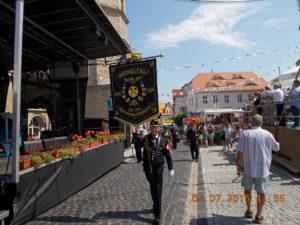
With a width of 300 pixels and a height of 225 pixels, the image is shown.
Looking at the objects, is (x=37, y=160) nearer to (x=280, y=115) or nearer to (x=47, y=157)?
(x=47, y=157)

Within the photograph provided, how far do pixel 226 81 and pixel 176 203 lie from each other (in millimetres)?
82100

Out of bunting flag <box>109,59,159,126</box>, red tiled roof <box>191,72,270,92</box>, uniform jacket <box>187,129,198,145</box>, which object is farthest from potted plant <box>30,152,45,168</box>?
red tiled roof <box>191,72,270,92</box>

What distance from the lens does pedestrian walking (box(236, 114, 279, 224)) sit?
6.88 meters

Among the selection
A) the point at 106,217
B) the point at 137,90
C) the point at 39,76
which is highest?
the point at 39,76

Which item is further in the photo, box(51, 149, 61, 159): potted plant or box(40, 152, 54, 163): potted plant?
box(51, 149, 61, 159): potted plant

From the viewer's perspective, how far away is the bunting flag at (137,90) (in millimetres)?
12672

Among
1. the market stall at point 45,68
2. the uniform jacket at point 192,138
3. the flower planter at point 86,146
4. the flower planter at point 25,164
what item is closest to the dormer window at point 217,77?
the market stall at point 45,68

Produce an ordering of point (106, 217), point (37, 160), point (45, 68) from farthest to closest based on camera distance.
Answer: point (45, 68) → point (37, 160) → point (106, 217)

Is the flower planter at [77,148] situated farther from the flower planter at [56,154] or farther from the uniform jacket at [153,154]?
the uniform jacket at [153,154]

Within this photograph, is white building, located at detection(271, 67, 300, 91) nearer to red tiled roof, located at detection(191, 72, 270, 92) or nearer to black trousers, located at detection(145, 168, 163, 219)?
black trousers, located at detection(145, 168, 163, 219)

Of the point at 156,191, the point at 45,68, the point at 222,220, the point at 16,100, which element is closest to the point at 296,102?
the point at 222,220

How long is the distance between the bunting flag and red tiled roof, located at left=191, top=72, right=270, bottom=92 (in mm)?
69282

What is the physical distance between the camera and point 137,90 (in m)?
12.8

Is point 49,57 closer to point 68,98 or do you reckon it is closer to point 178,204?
point 68,98
